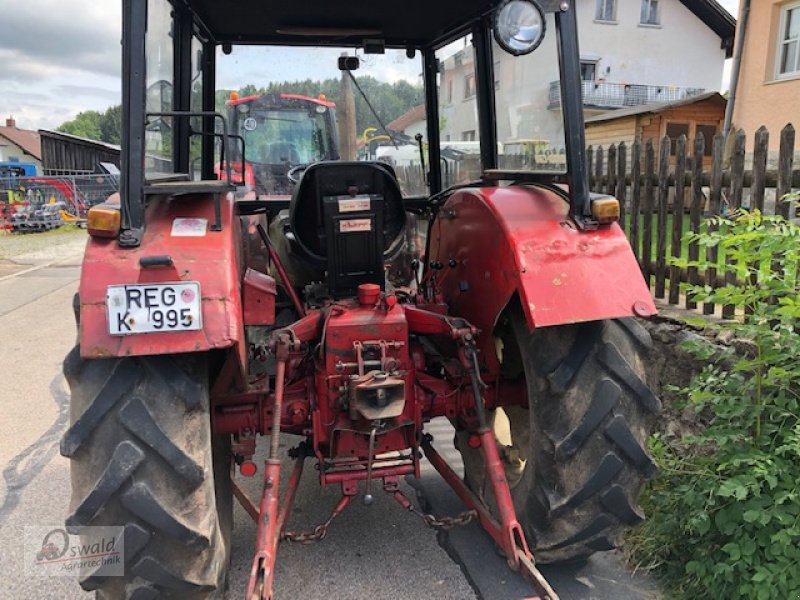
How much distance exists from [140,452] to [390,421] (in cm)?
100

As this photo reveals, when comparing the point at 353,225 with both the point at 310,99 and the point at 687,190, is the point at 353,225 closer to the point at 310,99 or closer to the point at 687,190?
the point at 310,99

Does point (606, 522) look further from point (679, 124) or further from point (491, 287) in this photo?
point (679, 124)

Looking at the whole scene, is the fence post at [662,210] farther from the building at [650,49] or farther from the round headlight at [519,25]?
the building at [650,49]

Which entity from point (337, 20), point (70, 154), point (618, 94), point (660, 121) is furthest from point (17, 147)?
point (337, 20)

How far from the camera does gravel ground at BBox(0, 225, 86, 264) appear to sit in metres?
15.5

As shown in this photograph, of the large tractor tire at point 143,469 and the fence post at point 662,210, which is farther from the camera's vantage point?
the fence post at point 662,210

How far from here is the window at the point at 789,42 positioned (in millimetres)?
13164

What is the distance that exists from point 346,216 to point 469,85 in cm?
140

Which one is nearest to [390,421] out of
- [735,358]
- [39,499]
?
[735,358]

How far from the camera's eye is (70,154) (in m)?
44.5

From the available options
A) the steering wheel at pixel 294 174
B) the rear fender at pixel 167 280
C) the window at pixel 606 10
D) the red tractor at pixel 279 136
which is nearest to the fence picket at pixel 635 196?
the red tractor at pixel 279 136

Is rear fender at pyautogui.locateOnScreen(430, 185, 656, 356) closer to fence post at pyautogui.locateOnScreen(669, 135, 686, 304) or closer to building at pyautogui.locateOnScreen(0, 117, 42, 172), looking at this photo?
fence post at pyautogui.locateOnScreen(669, 135, 686, 304)

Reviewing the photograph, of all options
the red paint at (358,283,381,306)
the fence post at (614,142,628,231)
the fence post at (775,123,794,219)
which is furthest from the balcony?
the red paint at (358,283,381,306)

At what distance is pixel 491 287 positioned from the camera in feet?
9.24
